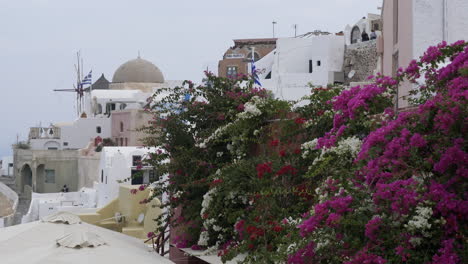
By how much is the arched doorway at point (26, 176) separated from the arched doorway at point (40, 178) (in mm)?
3667

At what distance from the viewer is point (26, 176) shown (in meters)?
57.5

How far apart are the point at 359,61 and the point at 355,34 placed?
699 cm

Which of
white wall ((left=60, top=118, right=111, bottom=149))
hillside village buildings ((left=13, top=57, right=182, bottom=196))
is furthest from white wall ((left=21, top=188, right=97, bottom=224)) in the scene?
white wall ((left=60, top=118, right=111, bottom=149))

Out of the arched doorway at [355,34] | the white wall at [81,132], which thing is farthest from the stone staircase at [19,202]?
the arched doorway at [355,34]

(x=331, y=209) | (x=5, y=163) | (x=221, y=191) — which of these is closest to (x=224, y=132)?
(x=221, y=191)

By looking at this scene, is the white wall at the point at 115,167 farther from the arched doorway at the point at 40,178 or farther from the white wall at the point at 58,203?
the arched doorway at the point at 40,178

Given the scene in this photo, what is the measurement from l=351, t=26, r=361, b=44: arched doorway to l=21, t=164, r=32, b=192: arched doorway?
26.2m

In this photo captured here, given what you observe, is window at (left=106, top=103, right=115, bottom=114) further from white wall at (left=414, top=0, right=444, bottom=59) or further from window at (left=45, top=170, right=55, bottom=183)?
white wall at (left=414, top=0, right=444, bottom=59)

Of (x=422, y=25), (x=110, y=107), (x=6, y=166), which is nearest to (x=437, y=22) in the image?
(x=422, y=25)

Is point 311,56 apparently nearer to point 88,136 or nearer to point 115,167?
point 115,167

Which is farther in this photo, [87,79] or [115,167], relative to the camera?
[87,79]

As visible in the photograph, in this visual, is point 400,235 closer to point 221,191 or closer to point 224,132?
point 221,191

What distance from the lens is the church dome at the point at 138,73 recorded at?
6392cm

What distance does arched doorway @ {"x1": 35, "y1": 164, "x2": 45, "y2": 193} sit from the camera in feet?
174
